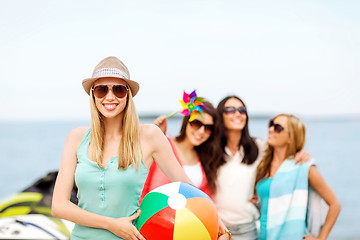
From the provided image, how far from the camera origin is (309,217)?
3535 millimetres

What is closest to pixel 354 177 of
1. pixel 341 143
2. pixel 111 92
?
pixel 341 143

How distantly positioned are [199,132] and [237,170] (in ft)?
1.67

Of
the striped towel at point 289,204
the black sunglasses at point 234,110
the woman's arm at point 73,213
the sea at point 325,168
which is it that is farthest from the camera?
the sea at point 325,168

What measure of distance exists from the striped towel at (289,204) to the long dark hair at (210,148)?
0.56 metres

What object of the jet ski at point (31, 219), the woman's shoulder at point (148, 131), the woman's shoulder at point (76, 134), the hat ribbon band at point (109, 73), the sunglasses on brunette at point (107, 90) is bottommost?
the jet ski at point (31, 219)

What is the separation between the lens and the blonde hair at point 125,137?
2.14m

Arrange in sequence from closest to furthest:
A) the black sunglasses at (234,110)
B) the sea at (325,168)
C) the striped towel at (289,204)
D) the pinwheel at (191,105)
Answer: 1. the striped towel at (289,204)
2. the pinwheel at (191,105)
3. the black sunglasses at (234,110)
4. the sea at (325,168)

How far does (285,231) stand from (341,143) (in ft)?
65.1

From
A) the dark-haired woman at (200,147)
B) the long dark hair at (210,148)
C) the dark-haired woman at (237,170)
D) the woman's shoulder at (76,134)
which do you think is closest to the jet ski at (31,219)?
the dark-haired woman at (200,147)

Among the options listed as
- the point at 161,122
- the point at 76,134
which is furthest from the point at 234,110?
the point at 76,134

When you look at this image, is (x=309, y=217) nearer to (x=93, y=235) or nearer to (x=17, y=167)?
(x=93, y=235)

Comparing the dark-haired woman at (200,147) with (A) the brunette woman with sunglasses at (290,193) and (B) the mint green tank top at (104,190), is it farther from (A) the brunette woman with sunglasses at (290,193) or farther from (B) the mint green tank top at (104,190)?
(B) the mint green tank top at (104,190)

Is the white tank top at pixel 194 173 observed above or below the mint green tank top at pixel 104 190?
above

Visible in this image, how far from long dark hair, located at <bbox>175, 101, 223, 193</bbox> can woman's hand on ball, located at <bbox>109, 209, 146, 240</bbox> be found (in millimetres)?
1570
